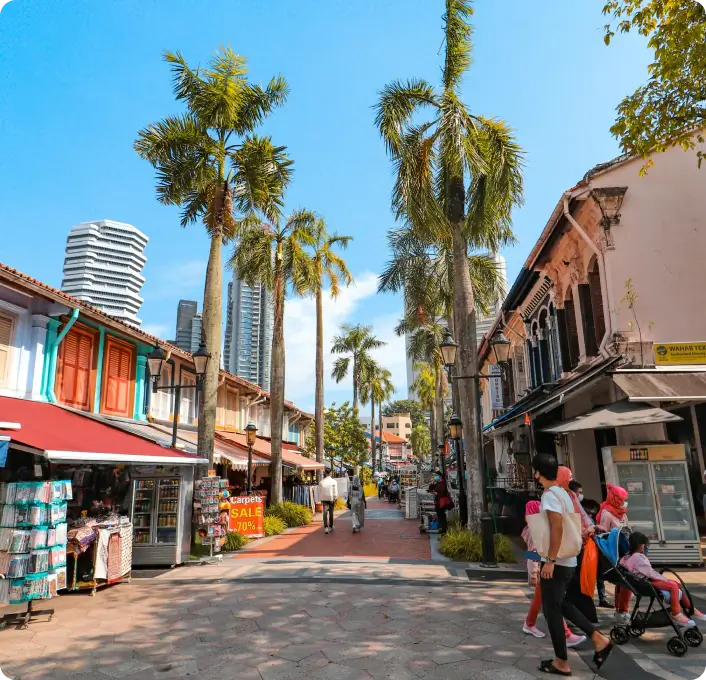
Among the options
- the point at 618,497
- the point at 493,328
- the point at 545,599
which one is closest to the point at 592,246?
the point at 618,497

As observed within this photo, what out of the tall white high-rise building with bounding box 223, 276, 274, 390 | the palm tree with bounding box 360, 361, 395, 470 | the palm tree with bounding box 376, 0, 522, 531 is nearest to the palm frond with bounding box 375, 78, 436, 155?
the palm tree with bounding box 376, 0, 522, 531

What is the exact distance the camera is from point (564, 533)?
177 inches

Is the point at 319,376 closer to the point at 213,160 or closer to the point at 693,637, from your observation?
the point at 213,160

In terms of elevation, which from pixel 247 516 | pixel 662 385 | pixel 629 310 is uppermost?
pixel 629 310

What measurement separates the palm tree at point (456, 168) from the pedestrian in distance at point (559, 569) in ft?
22.4

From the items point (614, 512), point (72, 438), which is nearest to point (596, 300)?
point (614, 512)

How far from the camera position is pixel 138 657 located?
5.33 meters

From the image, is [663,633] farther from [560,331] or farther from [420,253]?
[420,253]

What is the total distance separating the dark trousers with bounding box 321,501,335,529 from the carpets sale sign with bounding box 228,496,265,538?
2.03 m

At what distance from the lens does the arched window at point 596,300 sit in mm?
12319

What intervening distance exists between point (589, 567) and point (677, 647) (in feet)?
3.57

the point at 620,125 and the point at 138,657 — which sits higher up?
the point at 620,125

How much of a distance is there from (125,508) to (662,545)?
33.2 feet

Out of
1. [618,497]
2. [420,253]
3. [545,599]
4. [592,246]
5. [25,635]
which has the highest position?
[420,253]
